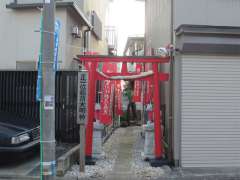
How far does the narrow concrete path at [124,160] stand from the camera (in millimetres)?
8578

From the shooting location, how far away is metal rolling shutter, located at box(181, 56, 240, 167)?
9.27 m

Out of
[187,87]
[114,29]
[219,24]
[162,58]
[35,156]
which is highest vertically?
[114,29]

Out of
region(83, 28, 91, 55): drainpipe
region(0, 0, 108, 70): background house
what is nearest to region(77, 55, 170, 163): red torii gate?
region(0, 0, 108, 70): background house

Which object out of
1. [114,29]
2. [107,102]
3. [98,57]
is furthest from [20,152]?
[114,29]

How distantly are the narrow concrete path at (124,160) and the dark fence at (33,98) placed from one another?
1606 mm

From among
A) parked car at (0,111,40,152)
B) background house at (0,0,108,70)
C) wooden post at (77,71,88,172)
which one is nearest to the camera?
parked car at (0,111,40,152)

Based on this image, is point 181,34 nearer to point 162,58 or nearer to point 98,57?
point 162,58

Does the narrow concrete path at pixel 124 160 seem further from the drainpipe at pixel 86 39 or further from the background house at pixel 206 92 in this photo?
the drainpipe at pixel 86 39

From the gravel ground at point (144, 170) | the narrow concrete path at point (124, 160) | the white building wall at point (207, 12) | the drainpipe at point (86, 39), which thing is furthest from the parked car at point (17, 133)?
the drainpipe at point (86, 39)

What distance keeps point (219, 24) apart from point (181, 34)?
1229mm

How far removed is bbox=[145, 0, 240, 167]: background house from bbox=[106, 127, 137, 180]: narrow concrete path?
130 cm

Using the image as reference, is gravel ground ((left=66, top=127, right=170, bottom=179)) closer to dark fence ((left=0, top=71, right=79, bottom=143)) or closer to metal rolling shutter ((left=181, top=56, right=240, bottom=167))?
metal rolling shutter ((left=181, top=56, right=240, bottom=167))

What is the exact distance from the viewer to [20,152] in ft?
28.1

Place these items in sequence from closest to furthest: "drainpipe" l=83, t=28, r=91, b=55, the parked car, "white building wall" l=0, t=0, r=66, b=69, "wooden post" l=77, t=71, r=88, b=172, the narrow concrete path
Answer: the parked car < the narrow concrete path < "wooden post" l=77, t=71, r=88, b=172 < "white building wall" l=0, t=0, r=66, b=69 < "drainpipe" l=83, t=28, r=91, b=55
